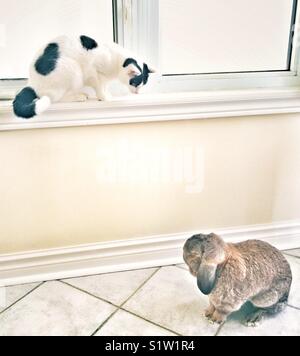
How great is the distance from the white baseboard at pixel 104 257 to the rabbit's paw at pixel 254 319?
0.43 meters

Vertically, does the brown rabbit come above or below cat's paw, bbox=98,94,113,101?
below

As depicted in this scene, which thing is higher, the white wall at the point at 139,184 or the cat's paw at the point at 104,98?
the cat's paw at the point at 104,98

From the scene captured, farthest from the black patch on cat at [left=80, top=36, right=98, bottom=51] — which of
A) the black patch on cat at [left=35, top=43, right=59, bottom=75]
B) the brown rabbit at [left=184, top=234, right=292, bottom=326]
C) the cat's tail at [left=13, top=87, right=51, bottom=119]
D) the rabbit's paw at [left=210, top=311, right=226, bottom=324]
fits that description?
the rabbit's paw at [left=210, top=311, right=226, bottom=324]

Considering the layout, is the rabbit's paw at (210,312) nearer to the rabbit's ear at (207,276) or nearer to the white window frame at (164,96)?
the rabbit's ear at (207,276)

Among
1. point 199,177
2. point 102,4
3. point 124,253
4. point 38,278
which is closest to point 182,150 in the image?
point 199,177

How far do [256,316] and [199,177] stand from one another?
22.6 inches

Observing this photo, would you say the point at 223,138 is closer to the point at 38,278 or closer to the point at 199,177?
the point at 199,177

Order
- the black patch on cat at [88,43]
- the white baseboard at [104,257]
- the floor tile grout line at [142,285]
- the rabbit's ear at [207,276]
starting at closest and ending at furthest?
the rabbit's ear at [207,276], the black patch on cat at [88,43], the floor tile grout line at [142,285], the white baseboard at [104,257]

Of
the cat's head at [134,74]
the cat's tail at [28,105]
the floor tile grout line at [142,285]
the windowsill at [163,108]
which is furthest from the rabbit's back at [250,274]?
the cat's tail at [28,105]

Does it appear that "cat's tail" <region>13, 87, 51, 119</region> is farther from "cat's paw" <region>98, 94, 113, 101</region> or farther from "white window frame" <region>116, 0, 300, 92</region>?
"white window frame" <region>116, 0, 300, 92</region>

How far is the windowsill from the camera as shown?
128 cm

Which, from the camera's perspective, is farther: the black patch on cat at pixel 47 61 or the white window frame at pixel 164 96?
the white window frame at pixel 164 96

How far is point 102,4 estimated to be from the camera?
130cm

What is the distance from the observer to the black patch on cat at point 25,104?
3.80 feet
